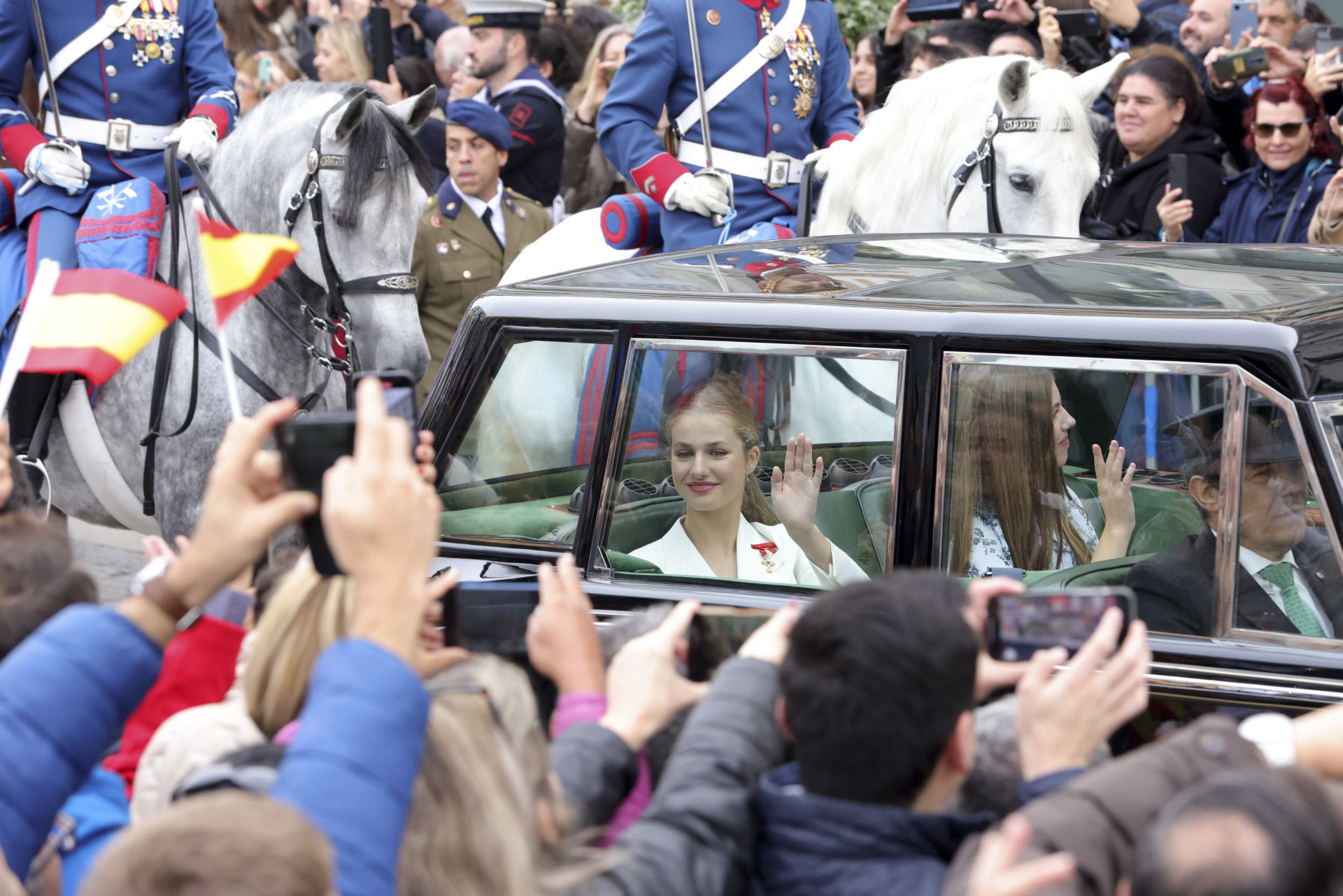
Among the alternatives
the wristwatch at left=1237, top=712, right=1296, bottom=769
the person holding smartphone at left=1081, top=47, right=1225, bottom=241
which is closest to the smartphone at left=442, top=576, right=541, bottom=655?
the wristwatch at left=1237, top=712, right=1296, bottom=769

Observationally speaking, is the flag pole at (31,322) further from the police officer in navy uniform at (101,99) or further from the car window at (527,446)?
the police officer in navy uniform at (101,99)

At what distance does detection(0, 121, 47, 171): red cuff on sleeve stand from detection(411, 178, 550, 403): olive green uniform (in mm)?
1713

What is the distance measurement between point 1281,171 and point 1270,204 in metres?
0.14

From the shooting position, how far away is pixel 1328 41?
5.59 metres

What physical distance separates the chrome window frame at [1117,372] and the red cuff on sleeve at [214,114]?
10.8 feet

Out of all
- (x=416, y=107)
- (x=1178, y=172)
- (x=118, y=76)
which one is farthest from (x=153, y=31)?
(x=1178, y=172)

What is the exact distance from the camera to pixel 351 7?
9.41 meters

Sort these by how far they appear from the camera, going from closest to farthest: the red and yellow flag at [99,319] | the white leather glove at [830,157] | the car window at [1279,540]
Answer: the red and yellow flag at [99,319] → the car window at [1279,540] → the white leather glove at [830,157]

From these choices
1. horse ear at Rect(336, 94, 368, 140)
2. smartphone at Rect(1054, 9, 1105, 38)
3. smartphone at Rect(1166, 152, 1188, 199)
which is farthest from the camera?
smartphone at Rect(1054, 9, 1105, 38)

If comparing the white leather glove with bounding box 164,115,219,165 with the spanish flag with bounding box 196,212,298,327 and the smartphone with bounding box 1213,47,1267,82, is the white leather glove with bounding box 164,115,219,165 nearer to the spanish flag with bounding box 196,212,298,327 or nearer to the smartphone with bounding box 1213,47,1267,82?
the spanish flag with bounding box 196,212,298,327

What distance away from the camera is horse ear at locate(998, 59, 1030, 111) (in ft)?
15.7

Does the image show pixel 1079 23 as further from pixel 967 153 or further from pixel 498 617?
pixel 498 617

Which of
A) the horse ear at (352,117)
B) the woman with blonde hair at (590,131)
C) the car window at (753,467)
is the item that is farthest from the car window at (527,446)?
the woman with blonde hair at (590,131)

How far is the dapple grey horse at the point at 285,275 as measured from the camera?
14.7 ft
